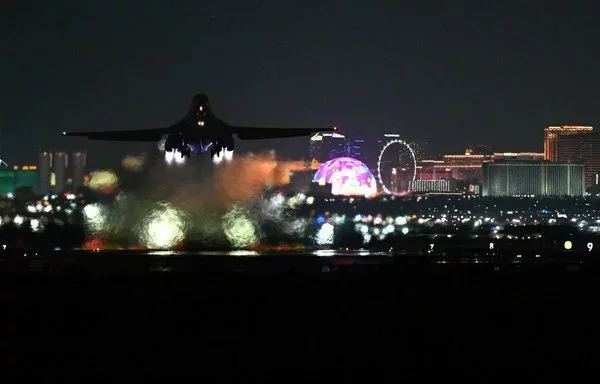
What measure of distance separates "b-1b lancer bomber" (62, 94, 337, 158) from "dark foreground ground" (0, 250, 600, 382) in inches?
859

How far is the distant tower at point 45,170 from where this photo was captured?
4208 inches

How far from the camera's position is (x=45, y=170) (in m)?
118

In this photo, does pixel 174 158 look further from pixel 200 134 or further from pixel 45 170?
pixel 45 170

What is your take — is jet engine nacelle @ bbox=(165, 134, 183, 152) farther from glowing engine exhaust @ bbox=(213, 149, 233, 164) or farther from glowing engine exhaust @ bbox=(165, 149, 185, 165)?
glowing engine exhaust @ bbox=(213, 149, 233, 164)

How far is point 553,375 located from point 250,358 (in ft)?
24.8

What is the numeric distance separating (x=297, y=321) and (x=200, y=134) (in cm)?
4384

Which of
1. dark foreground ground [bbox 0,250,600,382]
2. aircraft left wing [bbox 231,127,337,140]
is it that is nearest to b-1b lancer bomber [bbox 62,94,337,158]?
aircraft left wing [bbox 231,127,337,140]

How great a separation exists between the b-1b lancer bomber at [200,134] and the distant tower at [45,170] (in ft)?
72.6

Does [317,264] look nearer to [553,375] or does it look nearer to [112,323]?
[112,323]

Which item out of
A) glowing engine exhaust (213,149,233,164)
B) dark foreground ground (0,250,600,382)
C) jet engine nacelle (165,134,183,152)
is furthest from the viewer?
jet engine nacelle (165,134,183,152)

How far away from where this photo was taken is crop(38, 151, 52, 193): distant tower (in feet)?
351

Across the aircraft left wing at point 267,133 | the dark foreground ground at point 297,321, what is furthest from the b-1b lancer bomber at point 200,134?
the dark foreground ground at point 297,321

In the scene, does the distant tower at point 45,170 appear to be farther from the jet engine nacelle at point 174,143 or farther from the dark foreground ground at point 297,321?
the dark foreground ground at point 297,321

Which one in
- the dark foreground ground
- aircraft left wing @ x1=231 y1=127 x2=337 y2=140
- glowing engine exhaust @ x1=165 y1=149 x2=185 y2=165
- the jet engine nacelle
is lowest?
the dark foreground ground
